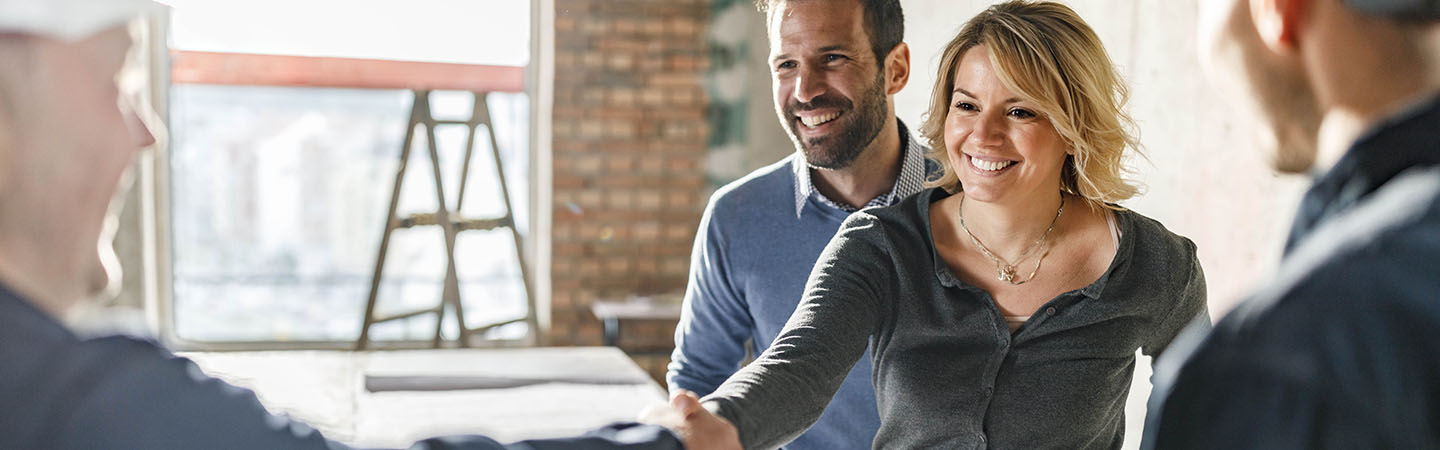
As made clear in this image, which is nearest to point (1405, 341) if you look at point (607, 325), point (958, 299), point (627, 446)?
point (627, 446)

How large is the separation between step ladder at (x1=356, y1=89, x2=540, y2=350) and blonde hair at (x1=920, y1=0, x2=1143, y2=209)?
363 cm

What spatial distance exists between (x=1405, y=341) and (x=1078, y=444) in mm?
791

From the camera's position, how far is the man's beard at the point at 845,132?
5.37ft

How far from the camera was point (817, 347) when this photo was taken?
1241 mm

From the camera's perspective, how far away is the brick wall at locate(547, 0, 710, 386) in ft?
16.0

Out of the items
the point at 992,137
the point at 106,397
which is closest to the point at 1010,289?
the point at 992,137

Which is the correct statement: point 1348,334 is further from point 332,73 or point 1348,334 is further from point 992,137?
point 332,73

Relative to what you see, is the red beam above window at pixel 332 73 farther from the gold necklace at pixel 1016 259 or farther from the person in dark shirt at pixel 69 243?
the person in dark shirt at pixel 69 243

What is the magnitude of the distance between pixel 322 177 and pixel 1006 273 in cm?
439

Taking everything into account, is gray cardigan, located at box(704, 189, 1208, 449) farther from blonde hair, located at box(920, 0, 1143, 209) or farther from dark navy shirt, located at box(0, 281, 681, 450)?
dark navy shirt, located at box(0, 281, 681, 450)

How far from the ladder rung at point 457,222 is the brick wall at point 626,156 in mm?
257

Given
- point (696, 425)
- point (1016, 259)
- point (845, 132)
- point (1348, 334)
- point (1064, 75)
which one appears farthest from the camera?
point (845, 132)

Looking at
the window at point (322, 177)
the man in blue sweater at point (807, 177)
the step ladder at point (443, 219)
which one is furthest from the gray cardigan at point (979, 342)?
the window at point (322, 177)

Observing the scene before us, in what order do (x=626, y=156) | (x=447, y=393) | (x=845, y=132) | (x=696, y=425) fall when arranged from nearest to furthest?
(x=696, y=425) → (x=845, y=132) → (x=447, y=393) → (x=626, y=156)
